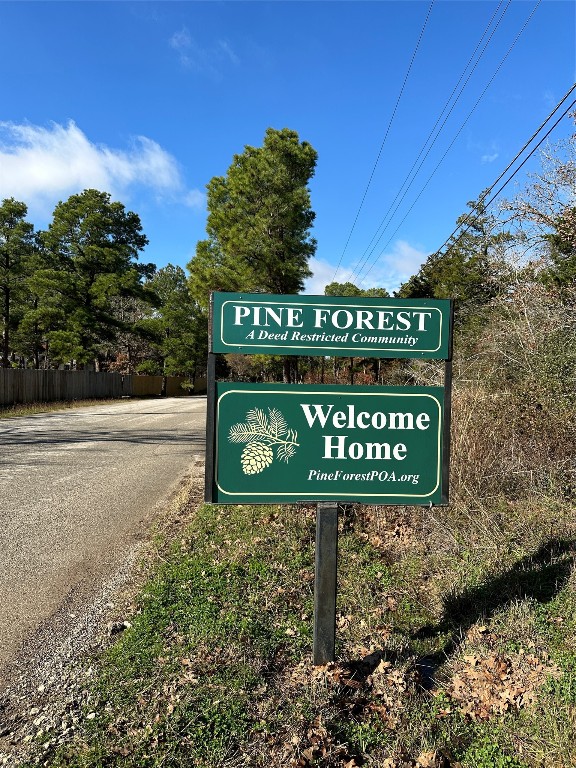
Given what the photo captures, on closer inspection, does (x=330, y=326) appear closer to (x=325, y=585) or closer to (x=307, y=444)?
(x=307, y=444)

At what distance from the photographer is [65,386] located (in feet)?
92.8

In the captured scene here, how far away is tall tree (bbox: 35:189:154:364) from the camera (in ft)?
98.3

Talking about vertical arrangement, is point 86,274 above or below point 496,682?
above

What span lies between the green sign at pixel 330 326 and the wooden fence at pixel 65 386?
74.9 feet

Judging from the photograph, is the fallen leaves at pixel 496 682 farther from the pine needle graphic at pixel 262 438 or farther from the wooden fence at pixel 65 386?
the wooden fence at pixel 65 386

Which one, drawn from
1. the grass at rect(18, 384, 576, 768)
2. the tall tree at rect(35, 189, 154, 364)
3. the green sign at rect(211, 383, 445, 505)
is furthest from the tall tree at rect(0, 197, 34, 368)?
the green sign at rect(211, 383, 445, 505)

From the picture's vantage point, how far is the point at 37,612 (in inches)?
154

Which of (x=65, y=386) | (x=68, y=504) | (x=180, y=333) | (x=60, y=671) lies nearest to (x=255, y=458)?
(x=60, y=671)

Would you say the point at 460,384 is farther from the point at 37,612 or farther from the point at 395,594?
the point at 37,612

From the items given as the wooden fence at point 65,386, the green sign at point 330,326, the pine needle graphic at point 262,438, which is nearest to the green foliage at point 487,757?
the pine needle graphic at point 262,438

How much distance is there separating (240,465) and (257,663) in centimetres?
120

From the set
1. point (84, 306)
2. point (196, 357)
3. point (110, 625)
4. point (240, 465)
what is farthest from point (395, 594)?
point (196, 357)

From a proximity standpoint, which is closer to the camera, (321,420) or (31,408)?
(321,420)

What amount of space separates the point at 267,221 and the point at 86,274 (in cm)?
2029
